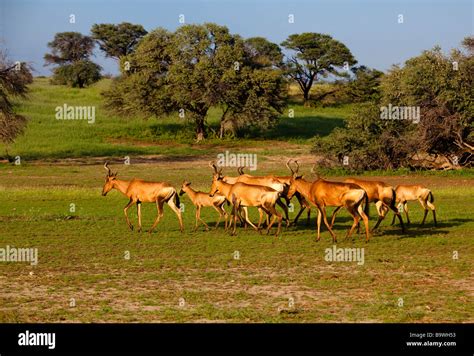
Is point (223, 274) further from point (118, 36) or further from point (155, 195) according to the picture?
point (118, 36)

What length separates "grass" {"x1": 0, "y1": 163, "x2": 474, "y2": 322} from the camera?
1148 centimetres

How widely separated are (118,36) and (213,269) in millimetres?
67822

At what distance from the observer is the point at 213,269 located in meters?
14.8

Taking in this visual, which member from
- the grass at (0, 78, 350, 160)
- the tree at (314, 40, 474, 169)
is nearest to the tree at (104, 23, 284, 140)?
the grass at (0, 78, 350, 160)

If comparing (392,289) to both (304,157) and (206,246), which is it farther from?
(304,157)

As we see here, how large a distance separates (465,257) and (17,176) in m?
23.6

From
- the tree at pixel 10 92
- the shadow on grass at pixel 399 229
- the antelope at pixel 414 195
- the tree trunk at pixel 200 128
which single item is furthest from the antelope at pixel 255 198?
the tree trunk at pixel 200 128

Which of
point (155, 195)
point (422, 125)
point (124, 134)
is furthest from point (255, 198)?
point (124, 134)

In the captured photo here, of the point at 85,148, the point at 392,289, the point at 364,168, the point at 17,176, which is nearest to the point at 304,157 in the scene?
the point at 364,168

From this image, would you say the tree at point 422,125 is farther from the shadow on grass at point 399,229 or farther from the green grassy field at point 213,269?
the shadow on grass at point 399,229

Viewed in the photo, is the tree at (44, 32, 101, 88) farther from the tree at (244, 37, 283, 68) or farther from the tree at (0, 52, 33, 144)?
the tree at (0, 52, 33, 144)

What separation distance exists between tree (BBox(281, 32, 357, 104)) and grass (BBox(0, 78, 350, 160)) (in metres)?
5.05

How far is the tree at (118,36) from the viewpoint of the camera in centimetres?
8012

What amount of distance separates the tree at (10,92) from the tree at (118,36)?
123ft
